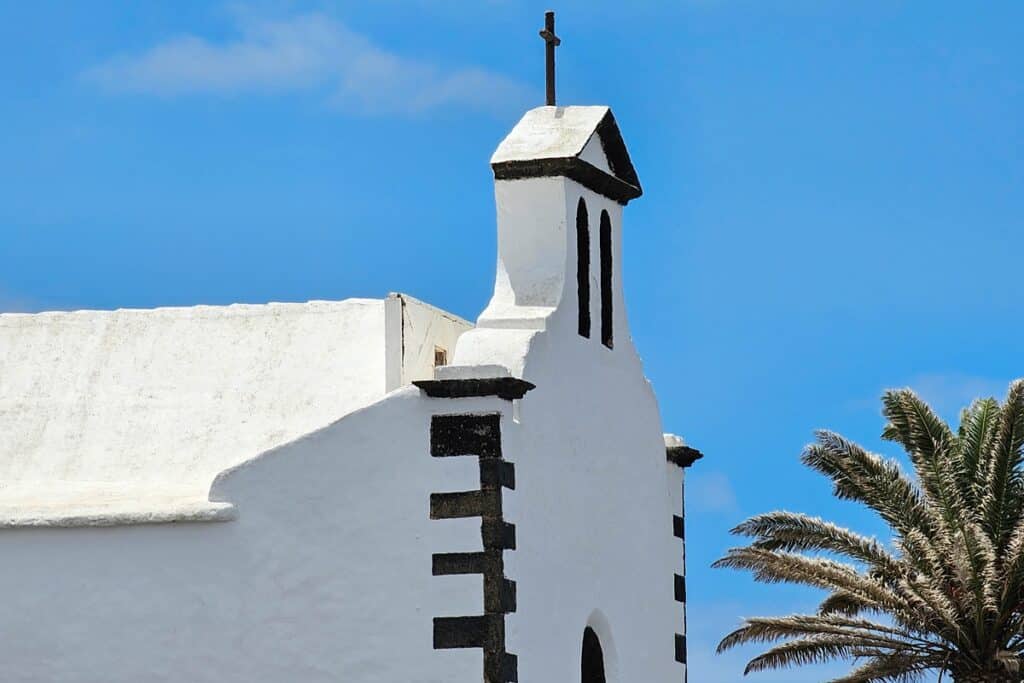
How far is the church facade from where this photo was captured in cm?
A: 2216

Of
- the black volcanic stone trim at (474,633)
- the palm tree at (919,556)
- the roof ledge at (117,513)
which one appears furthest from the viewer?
the palm tree at (919,556)

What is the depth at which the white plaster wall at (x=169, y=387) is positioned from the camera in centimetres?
2459

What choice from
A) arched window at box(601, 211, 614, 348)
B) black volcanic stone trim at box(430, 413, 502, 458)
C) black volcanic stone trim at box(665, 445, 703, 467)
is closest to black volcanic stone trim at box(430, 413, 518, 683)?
black volcanic stone trim at box(430, 413, 502, 458)

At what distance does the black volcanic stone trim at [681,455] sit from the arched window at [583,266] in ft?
8.37

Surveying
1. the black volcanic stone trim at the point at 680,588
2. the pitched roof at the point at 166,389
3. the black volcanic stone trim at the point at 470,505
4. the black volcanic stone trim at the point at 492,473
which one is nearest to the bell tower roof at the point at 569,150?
the pitched roof at the point at 166,389

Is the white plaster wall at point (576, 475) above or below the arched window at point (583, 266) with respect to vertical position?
below

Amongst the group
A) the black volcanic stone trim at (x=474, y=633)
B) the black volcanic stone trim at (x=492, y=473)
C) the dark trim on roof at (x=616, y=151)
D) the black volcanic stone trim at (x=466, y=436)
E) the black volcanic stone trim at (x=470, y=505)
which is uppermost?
the dark trim on roof at (x=616, y=151)

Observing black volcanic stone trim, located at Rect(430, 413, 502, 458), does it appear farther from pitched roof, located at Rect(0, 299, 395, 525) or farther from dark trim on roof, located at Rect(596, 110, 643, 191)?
dark trim on roof, located at Rect(596, 110, 643, 191)

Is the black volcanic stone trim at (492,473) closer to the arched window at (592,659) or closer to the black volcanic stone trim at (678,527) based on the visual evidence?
the arched window at (592,659)

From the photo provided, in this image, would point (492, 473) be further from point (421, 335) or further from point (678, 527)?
point (678, 527)

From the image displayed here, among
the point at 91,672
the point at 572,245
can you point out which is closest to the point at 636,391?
the point at 572,245

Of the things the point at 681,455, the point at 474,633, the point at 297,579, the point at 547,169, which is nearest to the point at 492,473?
the point at 474,633

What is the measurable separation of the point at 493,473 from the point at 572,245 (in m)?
3.57

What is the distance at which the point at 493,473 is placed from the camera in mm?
22125
